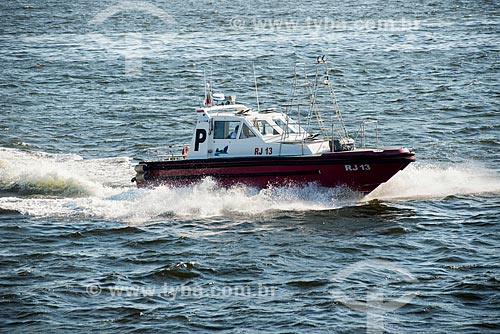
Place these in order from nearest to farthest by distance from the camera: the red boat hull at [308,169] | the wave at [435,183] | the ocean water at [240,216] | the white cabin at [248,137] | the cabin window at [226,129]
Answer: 1. the ocean water at [240,216]
2. the red boat hull at [308,169]
3. the white cabin at [248,137]
4. the cabin window at [226,129]
5. the wave at [435,183]

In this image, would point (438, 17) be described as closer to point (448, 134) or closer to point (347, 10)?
point (347, 10)

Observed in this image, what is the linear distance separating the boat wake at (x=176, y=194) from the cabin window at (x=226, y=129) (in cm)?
137

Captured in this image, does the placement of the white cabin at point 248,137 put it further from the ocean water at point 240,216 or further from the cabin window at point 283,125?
the ocean water at point 240,216

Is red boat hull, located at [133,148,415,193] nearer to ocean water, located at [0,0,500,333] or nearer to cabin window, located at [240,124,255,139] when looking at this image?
ocean water, located at [0,0,500,333]

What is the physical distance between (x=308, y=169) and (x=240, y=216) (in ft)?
7.39

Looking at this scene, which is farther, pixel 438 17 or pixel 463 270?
pixel 438 17

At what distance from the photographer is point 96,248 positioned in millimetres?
21953

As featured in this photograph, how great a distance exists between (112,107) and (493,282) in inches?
965

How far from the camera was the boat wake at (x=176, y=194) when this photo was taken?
2445cm

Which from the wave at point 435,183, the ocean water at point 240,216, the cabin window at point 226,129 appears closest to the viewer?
the ocean water at point 240,216

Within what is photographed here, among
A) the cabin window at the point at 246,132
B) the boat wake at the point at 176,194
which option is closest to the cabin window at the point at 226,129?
the cabin window at the point at 246,132

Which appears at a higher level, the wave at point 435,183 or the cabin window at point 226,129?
the cabin window at point 226,129

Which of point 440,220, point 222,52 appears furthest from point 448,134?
point 222,52

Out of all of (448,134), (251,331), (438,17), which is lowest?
(251,331)
